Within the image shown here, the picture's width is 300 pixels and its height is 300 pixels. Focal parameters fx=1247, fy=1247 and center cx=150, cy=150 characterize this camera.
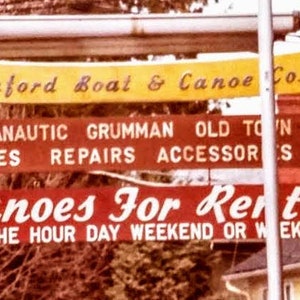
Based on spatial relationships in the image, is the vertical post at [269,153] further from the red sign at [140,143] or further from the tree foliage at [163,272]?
the tree foliage at [163,272]

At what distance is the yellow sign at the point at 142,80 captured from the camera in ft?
29.5

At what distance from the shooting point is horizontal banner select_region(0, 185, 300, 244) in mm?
8938

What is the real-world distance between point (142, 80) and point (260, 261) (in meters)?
15.7

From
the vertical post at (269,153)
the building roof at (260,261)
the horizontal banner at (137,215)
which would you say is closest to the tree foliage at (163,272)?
the building roof at (260,261)

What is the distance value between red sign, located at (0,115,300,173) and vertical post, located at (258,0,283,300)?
4.67 ft

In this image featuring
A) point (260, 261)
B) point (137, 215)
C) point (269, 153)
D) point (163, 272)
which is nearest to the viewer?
point (269, 153)

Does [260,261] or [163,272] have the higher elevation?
[260,261]

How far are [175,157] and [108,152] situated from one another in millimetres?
485

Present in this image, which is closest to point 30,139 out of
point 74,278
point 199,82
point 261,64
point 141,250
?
point 199,82

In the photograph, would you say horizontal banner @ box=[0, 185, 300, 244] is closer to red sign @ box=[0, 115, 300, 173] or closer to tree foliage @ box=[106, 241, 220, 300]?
red sign @ box=[0, 115, 300, 173]

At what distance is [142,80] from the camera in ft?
29.6

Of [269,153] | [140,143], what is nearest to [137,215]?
[140,143]

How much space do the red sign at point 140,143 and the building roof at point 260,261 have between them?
43.0 ft

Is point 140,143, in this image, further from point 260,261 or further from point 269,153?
point 260,261
